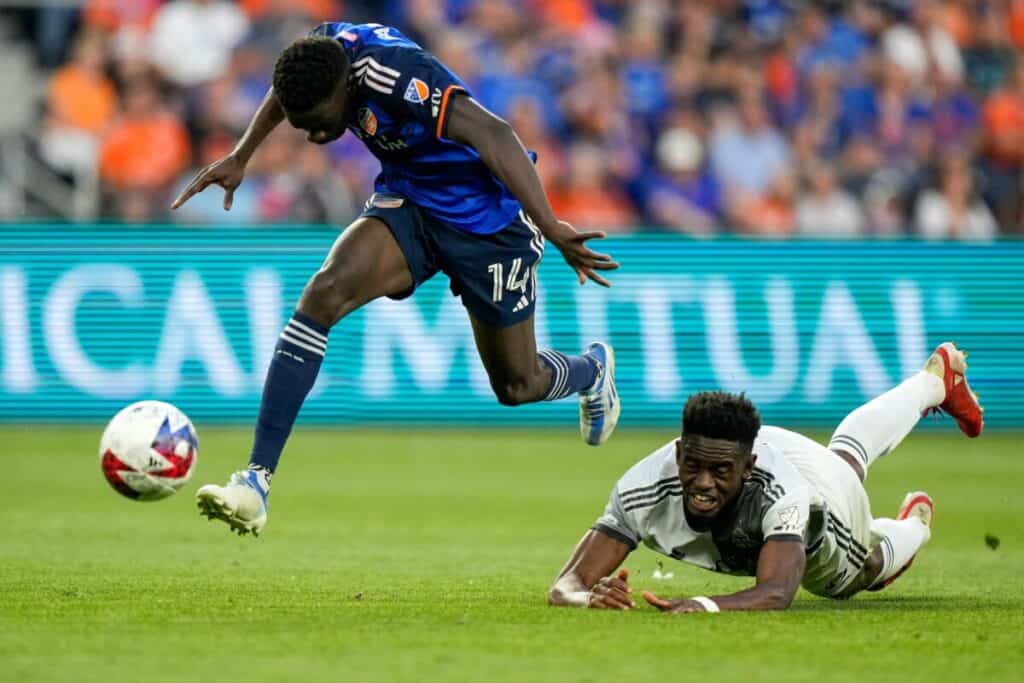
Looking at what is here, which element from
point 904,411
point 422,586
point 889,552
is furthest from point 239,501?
point 904,411

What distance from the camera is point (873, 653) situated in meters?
5.88

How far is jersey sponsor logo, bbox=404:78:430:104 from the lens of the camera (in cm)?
752

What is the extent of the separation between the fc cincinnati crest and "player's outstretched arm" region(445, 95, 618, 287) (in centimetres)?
35

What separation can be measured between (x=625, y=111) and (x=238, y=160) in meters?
11.0

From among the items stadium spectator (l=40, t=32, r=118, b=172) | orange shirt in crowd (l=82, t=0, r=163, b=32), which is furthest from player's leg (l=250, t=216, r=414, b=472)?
orange shirt in crowd (l=82, t=0, r=163, b=32)

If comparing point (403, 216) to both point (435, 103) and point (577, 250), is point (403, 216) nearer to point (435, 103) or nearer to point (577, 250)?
point (435, 103)

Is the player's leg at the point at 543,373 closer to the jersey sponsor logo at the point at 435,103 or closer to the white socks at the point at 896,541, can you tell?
the jersey sponsor logo at the point at 435,103

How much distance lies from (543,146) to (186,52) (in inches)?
156

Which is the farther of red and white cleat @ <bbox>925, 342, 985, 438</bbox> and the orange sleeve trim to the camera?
red and white cleat @ <bbox>925, 342, 985, 438</bbox>

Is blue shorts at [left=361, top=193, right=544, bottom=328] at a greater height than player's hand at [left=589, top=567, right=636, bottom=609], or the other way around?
blue shorts at [left=361, top=193, right=544, bottom=328]

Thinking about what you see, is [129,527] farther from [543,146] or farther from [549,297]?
[543,146]

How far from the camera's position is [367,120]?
25.2 ft

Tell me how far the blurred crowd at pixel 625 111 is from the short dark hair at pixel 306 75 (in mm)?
9760

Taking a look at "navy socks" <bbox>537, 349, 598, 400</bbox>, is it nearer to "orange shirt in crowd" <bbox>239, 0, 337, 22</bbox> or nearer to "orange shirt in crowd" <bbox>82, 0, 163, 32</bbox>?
"orange shirt in crowd" <bbox>239, 0, 337, 22</bbox>
